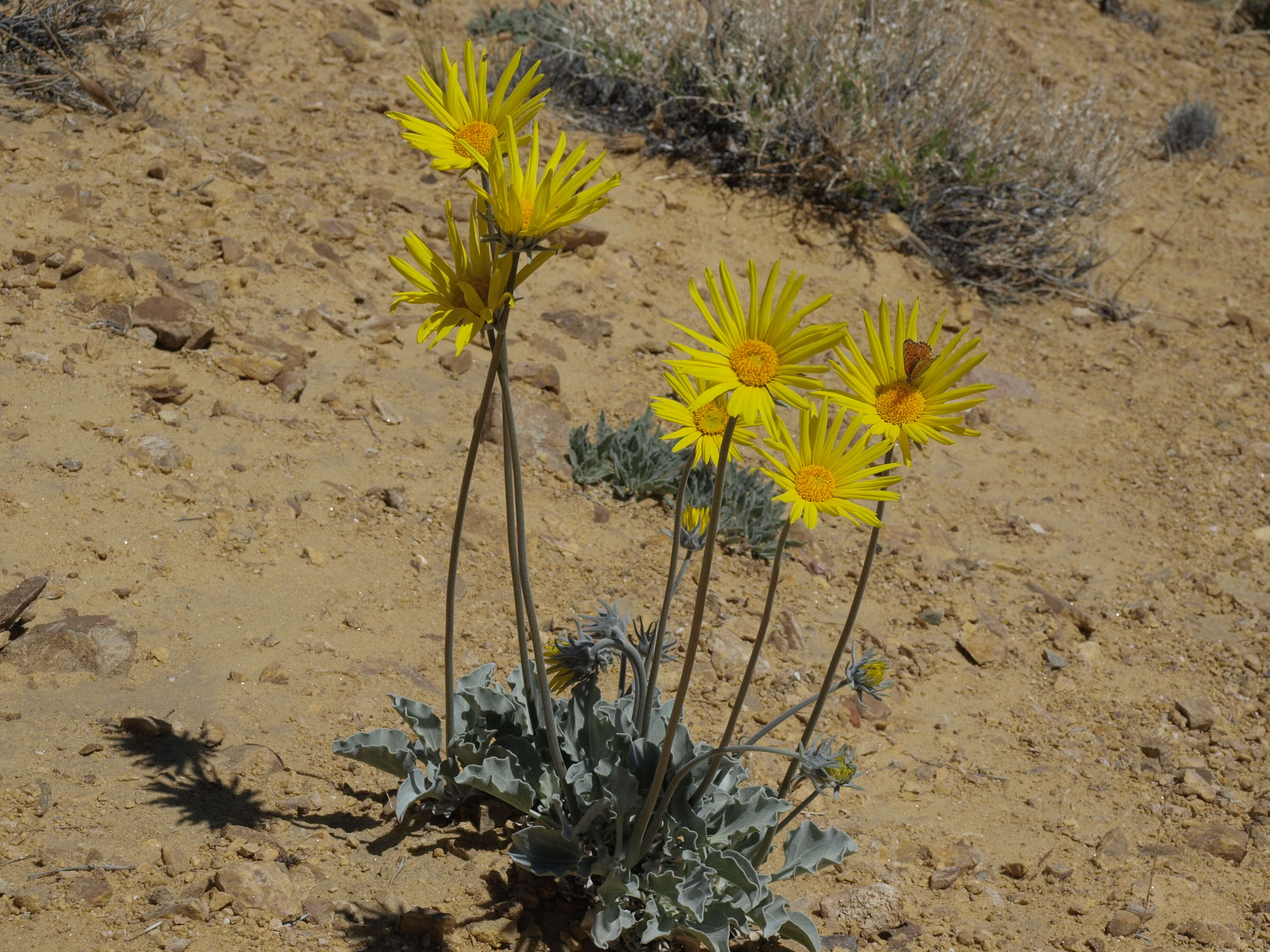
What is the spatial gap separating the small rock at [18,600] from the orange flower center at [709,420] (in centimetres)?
186

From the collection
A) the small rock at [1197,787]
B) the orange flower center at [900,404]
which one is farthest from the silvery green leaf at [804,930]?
the small rock at [1197,787]

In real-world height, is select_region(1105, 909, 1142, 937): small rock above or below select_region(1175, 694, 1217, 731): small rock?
below

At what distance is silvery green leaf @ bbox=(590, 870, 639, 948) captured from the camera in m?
2.15

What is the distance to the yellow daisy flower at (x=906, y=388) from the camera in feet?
6.34

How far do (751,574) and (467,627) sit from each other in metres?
1.23

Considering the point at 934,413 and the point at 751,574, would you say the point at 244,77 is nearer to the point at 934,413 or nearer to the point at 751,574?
the point at 751,574

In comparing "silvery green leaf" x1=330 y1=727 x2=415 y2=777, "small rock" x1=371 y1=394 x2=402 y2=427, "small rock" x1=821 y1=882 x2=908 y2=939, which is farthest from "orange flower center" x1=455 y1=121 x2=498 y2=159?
"small rock" x1=371 y1=394 x2=402 y2=427

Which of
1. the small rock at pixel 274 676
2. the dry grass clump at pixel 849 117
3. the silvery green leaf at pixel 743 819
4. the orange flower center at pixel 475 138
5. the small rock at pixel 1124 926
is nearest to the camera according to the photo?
the orange flower center at pixel 475 138

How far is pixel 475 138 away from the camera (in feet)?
6.59

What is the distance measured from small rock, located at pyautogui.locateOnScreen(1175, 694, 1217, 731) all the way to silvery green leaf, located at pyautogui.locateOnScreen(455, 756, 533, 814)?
251 cm

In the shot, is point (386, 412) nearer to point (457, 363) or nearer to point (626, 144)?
point (457, 363)

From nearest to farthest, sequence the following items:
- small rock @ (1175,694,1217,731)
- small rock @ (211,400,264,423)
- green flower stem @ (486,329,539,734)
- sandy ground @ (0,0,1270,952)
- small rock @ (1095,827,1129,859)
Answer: green flower stem @ (486,329,539,734), sandy ground @ (0,0,1270,952), small rock @ (1095,827,1129,859), small rock @ (1175,694,1217,731), small rock @ (211,400,264,423)

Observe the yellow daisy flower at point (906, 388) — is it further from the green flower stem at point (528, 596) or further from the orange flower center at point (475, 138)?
the orange flower center at point (475, 138)

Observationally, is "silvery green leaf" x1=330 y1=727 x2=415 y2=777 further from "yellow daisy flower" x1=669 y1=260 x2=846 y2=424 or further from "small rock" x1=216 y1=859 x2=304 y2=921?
"yellow daisy flower" x1=669 y1=260 x2=846 y2=424
